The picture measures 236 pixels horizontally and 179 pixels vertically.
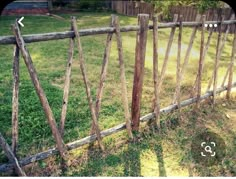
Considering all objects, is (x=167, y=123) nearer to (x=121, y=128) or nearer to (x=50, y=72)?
(x=121, y=128)

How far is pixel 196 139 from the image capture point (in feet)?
17.3

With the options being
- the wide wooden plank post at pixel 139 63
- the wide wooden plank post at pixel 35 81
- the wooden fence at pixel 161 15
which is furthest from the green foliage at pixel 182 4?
the wide wooden plank post at pixel 35 81

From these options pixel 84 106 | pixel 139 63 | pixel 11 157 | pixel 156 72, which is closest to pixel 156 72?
pixel 156 72

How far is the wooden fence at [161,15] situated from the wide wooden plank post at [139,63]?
9.18 meters

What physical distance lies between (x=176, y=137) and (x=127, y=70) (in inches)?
151

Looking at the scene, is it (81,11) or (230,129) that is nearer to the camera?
(230,129)

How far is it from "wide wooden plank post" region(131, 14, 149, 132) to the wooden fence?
9.18 m

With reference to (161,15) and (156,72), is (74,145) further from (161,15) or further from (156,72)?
(161,15)

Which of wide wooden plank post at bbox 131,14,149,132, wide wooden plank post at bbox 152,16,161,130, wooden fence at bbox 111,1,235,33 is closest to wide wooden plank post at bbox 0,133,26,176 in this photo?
wide wooden plank post at bbox 131,14,149,132

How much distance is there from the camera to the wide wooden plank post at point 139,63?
183 inches

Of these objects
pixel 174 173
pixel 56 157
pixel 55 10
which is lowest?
pixel 174 173

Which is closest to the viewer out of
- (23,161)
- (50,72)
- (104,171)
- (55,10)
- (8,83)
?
(23,161)

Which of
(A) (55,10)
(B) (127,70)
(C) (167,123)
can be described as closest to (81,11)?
(A) (55,10)

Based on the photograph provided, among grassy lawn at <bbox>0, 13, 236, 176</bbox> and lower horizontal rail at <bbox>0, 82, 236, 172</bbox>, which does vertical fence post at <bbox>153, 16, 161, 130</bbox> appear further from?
grassy lawn at <bbox>0, 13, 236, 176</bbox>
